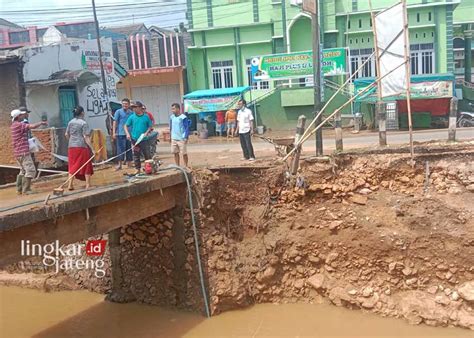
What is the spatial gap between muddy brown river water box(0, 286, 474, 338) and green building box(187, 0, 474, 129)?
1577cm

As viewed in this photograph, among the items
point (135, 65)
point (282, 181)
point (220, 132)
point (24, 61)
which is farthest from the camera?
point (135, 65)

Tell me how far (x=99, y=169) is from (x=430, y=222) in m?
7.26

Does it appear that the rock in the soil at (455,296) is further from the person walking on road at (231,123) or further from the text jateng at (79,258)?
the person walking on road at (231,123)

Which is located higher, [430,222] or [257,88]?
[257,88]

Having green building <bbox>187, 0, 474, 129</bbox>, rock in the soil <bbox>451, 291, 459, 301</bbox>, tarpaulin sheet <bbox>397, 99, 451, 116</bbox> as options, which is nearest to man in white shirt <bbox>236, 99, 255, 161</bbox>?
rock in the soil <bbox>451, 291, 459, 301</bbox>

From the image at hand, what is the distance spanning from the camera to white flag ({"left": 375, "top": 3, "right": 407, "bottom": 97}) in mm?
9078

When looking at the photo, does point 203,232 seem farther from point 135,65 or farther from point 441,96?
point 135,65

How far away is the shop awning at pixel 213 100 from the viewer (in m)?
23.0

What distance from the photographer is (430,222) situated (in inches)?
330

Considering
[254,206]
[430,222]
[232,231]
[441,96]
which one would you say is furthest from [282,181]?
[441,96]

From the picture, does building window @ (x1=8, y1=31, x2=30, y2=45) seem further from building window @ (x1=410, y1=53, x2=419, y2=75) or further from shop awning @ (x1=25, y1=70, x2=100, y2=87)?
building window @ (x1=410, y1=53, x2=419, y2=75)

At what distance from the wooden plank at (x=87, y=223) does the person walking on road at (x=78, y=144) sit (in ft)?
2.24

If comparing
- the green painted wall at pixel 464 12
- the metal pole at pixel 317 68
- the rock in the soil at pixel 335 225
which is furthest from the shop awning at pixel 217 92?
the rock in the soil at pixel 335 225

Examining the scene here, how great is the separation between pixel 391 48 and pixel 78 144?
587 cm
